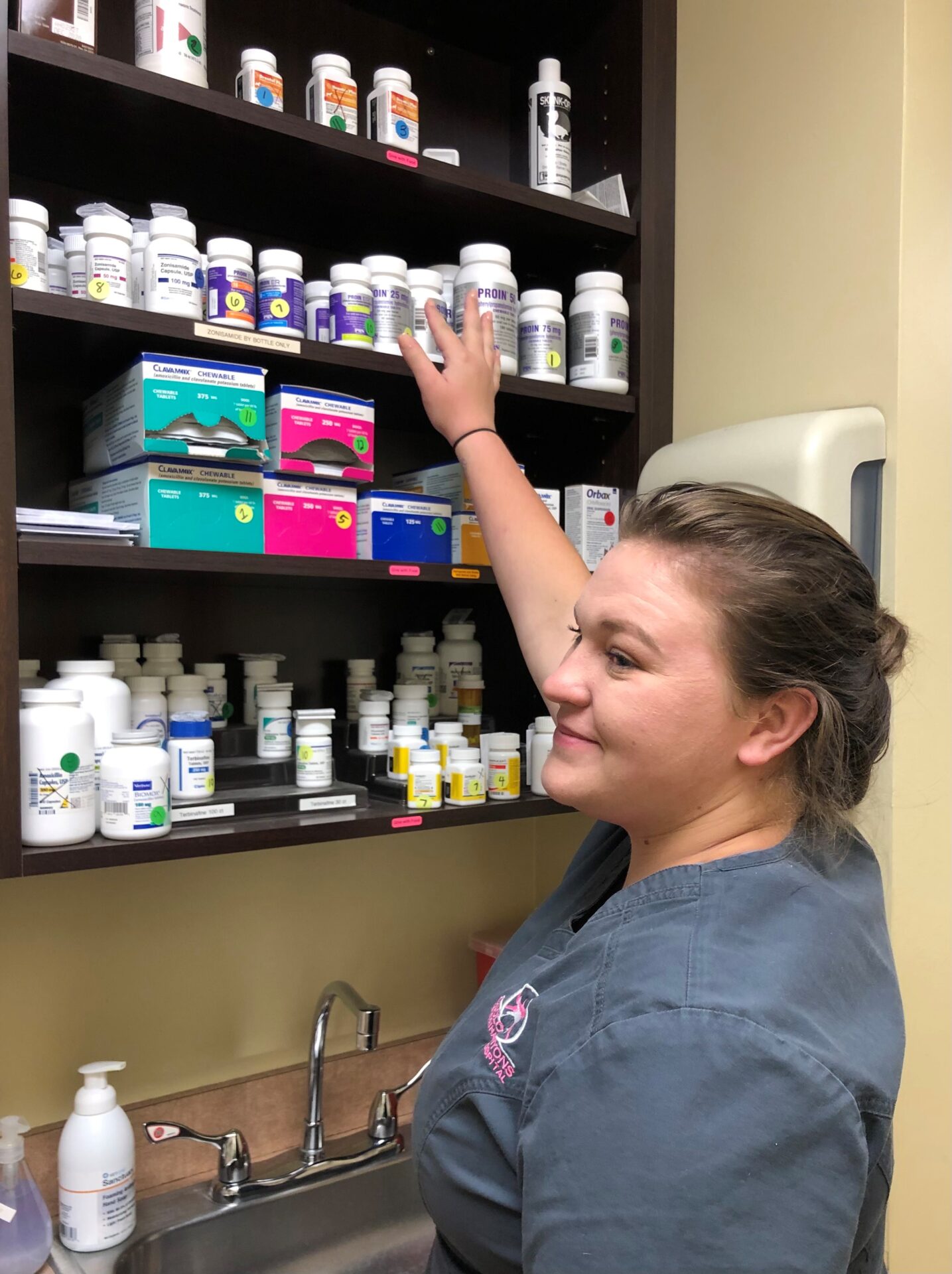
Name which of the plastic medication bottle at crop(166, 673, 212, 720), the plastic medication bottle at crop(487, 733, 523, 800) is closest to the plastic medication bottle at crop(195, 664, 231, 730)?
the plastic medication bottle at crop(166, 673, 212, 720)

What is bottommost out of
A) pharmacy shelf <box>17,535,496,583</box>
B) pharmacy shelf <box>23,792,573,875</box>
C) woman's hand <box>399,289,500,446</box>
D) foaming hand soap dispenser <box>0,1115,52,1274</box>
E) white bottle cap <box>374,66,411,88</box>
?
foaming hand soap dispenser <box>0,1115,52,1274</box>

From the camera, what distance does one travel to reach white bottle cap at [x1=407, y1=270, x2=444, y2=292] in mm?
1376

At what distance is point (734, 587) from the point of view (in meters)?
0.73

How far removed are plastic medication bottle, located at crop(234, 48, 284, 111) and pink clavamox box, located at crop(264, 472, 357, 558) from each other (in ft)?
1.53

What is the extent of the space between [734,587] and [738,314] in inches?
35.5

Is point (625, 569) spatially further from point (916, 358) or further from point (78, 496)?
point (78, 496)

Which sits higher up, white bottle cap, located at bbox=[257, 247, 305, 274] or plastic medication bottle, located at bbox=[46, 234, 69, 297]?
white bottle cap, located at bbox=[257, 247, 305, 274]

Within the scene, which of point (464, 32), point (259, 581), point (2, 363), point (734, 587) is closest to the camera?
point (734, 587)

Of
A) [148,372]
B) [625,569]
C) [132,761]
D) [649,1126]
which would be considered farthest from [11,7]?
[649,1126]

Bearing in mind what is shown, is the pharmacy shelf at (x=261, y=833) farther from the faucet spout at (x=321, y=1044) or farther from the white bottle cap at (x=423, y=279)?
the white bottle cap at (x=423, y=279)

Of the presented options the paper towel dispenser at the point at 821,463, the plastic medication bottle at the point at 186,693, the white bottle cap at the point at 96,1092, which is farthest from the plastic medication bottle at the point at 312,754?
the paper towel dispenser at the point at 821,463

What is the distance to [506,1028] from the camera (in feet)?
2.54

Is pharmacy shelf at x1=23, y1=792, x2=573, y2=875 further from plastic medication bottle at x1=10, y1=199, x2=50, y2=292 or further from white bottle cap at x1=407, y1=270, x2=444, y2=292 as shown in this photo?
white bottle cap at x1=407, y1=270, x2=444, y2=292

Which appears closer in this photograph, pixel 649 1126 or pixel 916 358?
pixel 649 1126
